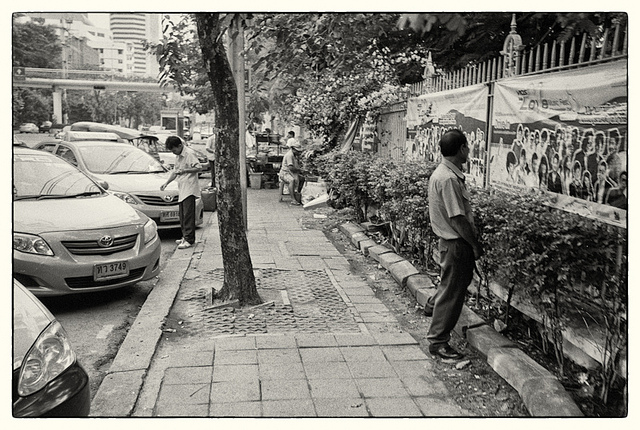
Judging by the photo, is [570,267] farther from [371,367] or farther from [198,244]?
[198,244]

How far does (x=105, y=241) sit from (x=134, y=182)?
3741mm

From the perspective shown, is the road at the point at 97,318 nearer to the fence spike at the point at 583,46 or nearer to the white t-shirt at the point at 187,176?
the white t-shirt at the point at 187,176

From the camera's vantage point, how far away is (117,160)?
30.5 ft

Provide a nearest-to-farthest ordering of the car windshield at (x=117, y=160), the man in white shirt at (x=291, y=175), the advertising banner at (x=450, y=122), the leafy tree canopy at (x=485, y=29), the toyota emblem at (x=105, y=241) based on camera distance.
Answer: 1. the leafy tree canopy at (x=485, y=29)
2. the toyota emblem at (x=105, y=241)
3. the advertising banner at (x=450, y=122)
4. the car windshield at (x=117, y=160)
5. the man in white shirt at (x=291, y=175)

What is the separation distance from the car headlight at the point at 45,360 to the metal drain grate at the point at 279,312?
1.80 m

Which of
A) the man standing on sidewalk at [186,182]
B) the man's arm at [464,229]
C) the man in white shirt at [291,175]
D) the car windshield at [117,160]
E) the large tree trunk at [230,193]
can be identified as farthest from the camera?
the man in white shirt at [291,175]

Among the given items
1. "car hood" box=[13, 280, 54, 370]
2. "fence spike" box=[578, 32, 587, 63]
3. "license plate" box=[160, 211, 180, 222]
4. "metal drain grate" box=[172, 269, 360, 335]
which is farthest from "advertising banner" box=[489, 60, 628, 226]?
"license plate" box=[160, 211, 180, 222]

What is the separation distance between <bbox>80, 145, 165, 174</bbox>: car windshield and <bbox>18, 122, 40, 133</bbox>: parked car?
16.2 feet

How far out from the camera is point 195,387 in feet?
12.1

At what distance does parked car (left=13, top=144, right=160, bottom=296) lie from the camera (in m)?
4.75

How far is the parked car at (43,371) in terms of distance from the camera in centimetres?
275

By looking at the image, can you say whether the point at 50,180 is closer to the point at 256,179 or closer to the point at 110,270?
the point at 110,270

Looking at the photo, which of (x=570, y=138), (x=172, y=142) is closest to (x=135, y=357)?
(x=570, y=138)

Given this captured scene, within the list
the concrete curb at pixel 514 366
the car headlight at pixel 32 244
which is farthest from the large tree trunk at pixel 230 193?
the concrete curb at pixel 514 366
